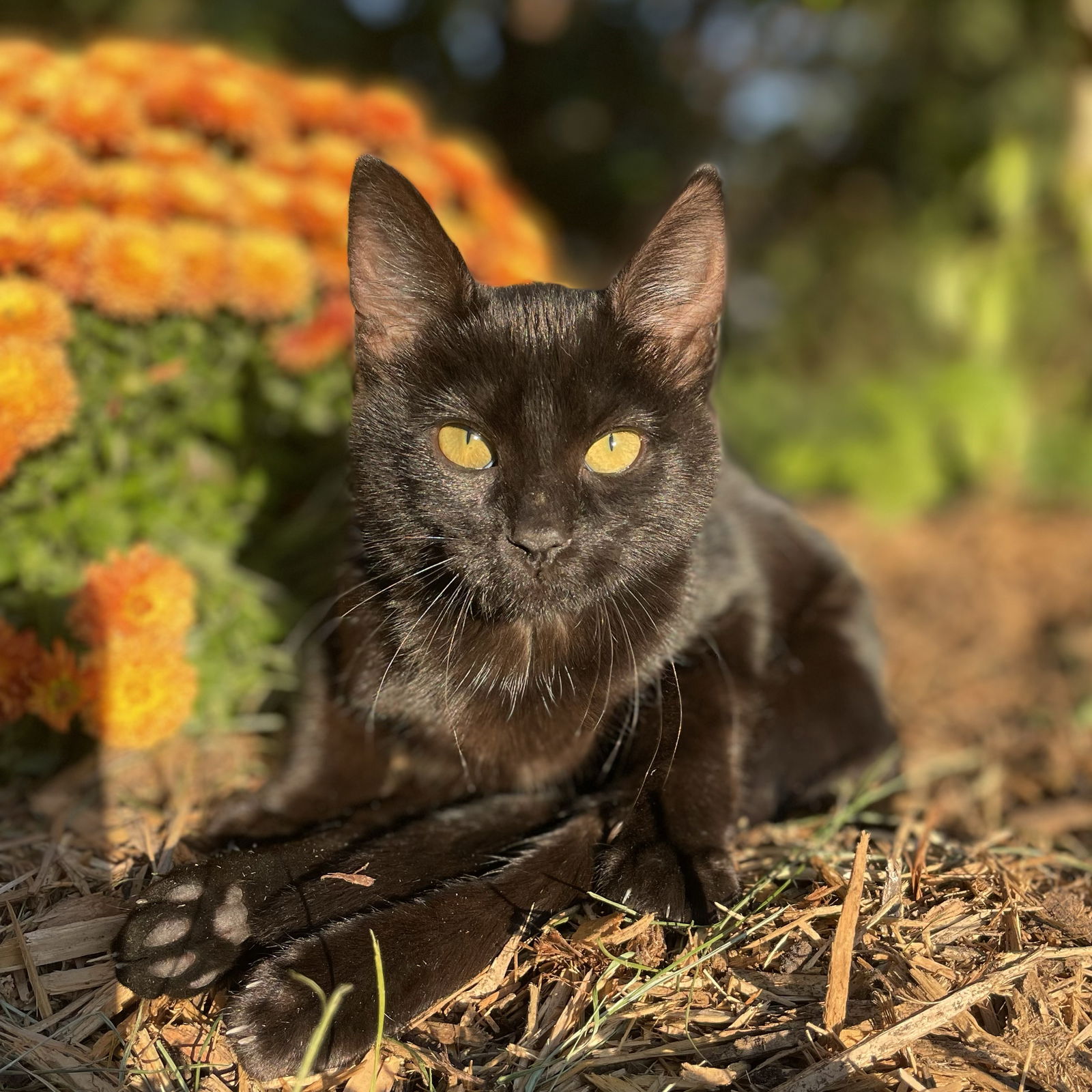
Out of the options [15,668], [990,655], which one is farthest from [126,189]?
[990,655]

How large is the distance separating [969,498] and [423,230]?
356 centimetres

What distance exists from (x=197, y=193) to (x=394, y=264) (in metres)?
0.64

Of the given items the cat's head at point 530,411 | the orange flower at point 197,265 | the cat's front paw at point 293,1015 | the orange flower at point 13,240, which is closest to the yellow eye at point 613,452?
the cat's head at point 530,411

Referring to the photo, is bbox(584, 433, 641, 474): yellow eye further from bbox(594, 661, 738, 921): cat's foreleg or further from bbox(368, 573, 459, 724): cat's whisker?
bbox(594, 661, 738, 921): cat's foreleg

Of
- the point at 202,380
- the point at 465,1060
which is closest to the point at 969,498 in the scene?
the point at 202,380

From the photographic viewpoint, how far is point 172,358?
182 cm

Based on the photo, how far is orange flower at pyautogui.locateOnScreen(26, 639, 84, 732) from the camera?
5.17 feet

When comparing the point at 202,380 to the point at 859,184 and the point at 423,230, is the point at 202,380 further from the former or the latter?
the point at 859,184

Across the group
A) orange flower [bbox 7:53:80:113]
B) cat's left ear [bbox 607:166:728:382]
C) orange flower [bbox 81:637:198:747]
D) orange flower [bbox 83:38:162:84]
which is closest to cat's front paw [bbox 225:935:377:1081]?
orange flower [bbox 81:637:198:747]

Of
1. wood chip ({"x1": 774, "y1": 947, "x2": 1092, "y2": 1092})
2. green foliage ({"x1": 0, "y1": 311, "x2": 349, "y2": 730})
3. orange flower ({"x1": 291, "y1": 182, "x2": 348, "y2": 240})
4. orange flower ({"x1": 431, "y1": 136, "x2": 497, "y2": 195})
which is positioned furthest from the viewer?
orange flower ({"x1": 431, "y1": 136, "x2": 497, "y2": 195})

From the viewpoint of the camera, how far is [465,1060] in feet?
3.72

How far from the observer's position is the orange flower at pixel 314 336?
6.35 feet

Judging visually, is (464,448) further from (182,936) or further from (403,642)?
(182,936)

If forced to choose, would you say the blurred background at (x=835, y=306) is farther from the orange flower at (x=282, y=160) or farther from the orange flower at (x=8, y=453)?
the orange flower at (x=282, y=160)
